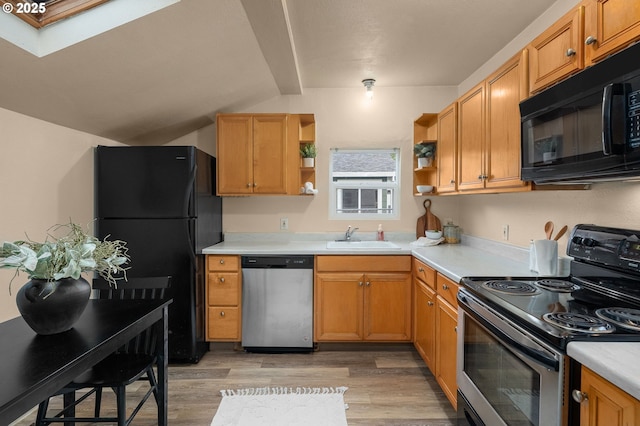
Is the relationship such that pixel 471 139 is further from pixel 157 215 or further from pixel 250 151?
pixel 157 215

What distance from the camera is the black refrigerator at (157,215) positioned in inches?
104

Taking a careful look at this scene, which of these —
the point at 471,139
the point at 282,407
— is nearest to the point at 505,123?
the point at 471,139

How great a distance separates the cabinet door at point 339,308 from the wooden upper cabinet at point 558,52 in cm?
192

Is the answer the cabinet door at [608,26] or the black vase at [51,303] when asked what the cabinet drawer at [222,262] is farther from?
the cabinet door at [608,26]

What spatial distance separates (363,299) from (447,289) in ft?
3.11

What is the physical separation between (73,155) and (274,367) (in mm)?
2188

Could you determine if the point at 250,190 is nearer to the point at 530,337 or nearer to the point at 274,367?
the point at 274,367

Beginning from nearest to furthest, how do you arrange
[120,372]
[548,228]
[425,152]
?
[120,372] < [548,228] < [425,152]

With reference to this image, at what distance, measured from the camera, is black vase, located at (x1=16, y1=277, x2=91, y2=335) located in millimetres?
1222

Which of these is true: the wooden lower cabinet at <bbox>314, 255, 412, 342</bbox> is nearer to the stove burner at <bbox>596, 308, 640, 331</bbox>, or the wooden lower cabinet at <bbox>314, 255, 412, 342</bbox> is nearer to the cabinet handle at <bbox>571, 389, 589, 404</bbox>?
the stove burner at <bbox>596, 308, 640, 331</bbox>

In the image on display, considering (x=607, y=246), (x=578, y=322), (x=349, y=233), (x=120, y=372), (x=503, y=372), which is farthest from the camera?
(x=349, y=233)

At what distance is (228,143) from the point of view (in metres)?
3.12

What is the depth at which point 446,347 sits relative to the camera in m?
2.08

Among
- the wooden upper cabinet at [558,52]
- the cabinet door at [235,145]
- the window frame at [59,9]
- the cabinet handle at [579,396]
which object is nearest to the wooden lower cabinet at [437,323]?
the cabinet handle at [579,396]
